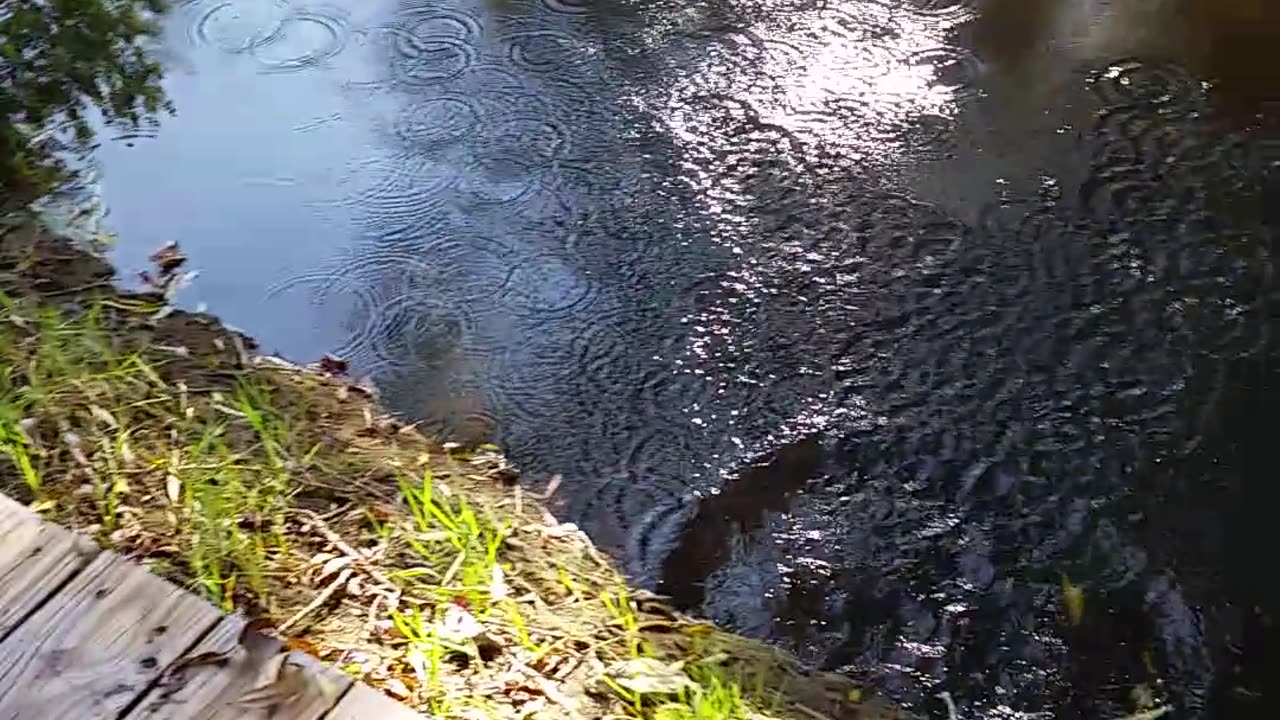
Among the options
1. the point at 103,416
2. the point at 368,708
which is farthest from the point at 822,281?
the point at 368,708

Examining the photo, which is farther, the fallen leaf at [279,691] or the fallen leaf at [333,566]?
the fallen leaf at [333,566]

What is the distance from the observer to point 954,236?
2.68 metres

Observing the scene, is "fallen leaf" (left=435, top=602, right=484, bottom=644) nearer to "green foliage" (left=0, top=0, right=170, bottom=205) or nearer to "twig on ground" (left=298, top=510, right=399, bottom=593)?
"twig on ground" (left=298, top=510, right=399, bottom=593)

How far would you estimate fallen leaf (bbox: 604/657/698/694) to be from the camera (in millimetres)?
1770

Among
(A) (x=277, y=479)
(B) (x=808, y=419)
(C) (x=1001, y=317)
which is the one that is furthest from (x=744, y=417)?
(A) (x=277, y=479)

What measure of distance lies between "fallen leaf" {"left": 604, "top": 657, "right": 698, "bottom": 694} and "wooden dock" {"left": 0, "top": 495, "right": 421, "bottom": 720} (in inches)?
17.4

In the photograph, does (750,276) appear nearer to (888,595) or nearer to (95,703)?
(888,595)

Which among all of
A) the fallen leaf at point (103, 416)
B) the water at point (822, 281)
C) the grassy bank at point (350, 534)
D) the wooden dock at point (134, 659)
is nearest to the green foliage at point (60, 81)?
the water at point (822, 281)

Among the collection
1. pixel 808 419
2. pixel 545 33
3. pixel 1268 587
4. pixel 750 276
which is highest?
pixel 545 33

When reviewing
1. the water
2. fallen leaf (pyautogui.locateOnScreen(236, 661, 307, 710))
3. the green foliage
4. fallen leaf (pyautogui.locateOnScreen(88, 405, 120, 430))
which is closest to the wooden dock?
fallen leaf (pyautogui.locateOnScreen(236, 661, 307, 710))

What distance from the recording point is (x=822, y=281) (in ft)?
8.56

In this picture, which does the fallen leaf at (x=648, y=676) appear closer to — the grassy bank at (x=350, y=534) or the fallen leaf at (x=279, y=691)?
the grassy bank at (x=350, y=534)

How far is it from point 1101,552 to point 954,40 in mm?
1423

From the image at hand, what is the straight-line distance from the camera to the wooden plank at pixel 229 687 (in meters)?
1.40
